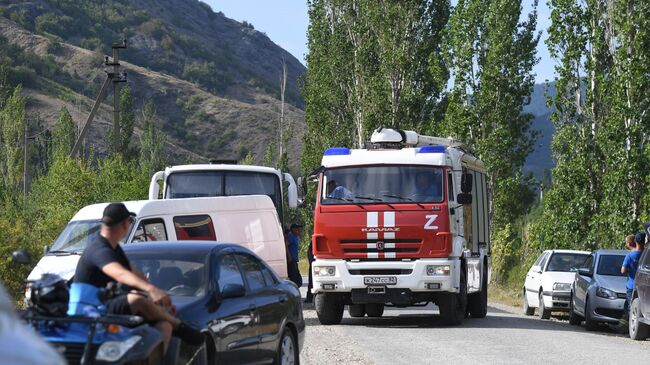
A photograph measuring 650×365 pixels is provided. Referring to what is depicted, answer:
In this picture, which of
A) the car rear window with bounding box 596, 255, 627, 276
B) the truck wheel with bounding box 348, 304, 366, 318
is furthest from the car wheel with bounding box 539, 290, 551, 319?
the truck wheel with bounding box 348, 304, 366, 318

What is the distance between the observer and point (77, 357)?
841 centimetres

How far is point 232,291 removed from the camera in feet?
34.6

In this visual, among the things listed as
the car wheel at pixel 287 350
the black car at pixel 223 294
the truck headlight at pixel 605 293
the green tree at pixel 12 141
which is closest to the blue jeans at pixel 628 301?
the truck headlight at pixel 605 293

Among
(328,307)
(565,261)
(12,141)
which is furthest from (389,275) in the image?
(12,141)

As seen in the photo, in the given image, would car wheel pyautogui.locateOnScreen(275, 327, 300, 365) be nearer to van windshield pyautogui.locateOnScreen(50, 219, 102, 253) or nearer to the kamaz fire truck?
van windshield pyautogui.locateOnScreen(50, 219, 102, 253)

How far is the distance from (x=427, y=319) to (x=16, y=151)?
56684mm

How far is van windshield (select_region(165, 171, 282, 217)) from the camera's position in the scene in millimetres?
25453

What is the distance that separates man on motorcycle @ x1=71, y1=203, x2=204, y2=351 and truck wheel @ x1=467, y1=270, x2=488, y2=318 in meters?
16.2

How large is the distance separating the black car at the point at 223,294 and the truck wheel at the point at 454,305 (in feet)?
32.7

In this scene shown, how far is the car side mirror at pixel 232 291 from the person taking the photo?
10.5m

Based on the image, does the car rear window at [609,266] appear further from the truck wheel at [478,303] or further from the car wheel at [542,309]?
the car wheel at [542,309]

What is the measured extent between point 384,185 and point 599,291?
461cm

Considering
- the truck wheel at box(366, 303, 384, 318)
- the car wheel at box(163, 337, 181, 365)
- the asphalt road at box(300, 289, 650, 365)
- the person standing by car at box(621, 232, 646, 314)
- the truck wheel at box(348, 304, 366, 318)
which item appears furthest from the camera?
the truck wheel at box(348, 304, 366, 318)

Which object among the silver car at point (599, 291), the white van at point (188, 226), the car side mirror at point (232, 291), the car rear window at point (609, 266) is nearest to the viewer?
the car side mirror at point (232, 291)
